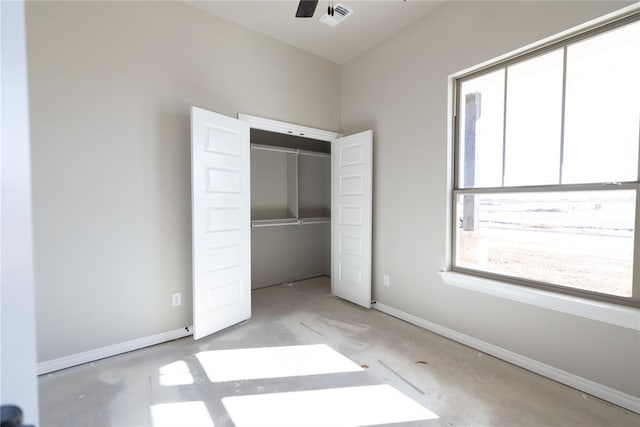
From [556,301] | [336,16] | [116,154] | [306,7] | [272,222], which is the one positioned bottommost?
[556,301]

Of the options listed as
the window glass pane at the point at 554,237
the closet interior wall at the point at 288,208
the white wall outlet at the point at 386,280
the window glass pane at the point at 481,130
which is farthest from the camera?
the closet interior wall at the point at 288,208

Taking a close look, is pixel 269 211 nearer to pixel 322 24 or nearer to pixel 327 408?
pixel 322 24

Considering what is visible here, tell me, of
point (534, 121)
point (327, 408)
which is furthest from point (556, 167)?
point (327, 408)

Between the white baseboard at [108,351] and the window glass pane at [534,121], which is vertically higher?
the window glass pane at [534,121]

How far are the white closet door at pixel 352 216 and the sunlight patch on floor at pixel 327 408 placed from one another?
1.55m

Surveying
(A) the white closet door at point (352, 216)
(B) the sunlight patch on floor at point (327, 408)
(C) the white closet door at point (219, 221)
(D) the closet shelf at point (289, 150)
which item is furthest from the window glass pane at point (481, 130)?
(D) the closet shelf at point (289, 150)

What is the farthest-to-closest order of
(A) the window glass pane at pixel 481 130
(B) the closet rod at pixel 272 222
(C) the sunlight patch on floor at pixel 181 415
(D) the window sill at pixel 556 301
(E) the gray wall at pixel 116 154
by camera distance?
1. (B) the closet rod at pixel 272 222
2. (A) the window glass pane at pixel 481 130
3. (E) the gray wall at pixel 116 154
4. (D) the window sill at pixel 556 301
5. (C) the sunlight patch on floor at pixel 181 415

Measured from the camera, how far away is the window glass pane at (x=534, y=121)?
6.96 feet

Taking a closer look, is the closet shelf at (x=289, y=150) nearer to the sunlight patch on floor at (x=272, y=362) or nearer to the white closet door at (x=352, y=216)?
the white closet door at (x=352, y=216)

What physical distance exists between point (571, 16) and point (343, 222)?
8.88ft

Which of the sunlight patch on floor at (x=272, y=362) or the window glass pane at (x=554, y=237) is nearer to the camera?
the window glass pane at (x=554, y=237)

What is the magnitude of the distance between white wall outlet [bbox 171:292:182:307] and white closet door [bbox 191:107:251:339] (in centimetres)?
25

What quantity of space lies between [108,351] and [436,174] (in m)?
3.34

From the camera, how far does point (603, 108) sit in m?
1.91
